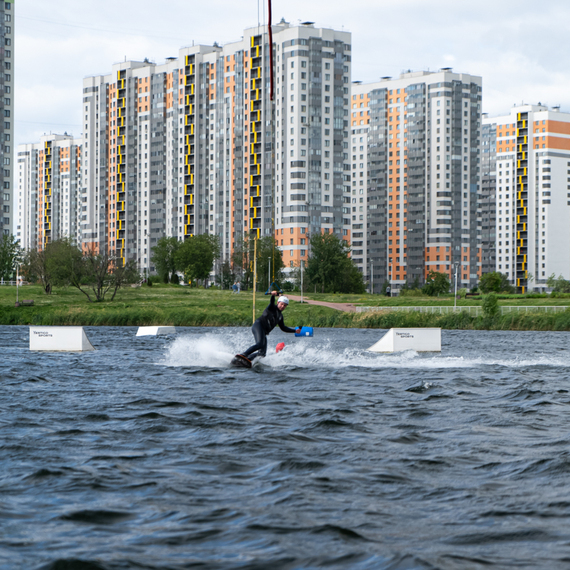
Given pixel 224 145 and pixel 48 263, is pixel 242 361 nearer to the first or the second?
pixel 48 263

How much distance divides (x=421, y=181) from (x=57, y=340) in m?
158

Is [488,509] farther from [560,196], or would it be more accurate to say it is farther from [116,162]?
[560,196]

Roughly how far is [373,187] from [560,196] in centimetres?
4714

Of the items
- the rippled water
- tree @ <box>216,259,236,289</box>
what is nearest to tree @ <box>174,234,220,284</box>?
tree @ <box>216,259,236,289</box>

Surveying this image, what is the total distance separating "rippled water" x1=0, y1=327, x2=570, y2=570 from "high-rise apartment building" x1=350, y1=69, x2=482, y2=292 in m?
160

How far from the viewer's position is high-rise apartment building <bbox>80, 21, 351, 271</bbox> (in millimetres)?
142000

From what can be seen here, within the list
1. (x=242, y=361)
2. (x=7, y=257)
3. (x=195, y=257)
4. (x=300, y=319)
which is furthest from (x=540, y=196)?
(x=242, y=361)

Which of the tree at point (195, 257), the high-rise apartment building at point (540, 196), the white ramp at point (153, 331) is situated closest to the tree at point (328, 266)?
the tree at point (195, 257)

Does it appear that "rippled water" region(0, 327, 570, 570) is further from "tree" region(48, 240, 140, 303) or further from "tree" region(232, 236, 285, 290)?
"tree" region(232, 236, 285, 290)

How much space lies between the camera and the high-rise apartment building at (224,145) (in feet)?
466

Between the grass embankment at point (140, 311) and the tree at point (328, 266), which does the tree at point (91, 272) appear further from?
the tree at point (328, 266)

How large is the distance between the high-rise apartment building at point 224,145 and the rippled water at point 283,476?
125 meters

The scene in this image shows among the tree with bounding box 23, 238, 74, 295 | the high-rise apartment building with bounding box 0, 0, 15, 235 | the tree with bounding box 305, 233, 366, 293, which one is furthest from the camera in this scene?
the high-rise apartment building with bounding box 0, 0, 15, 235

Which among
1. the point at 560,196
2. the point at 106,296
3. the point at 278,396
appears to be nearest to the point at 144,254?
the point at 106,296
